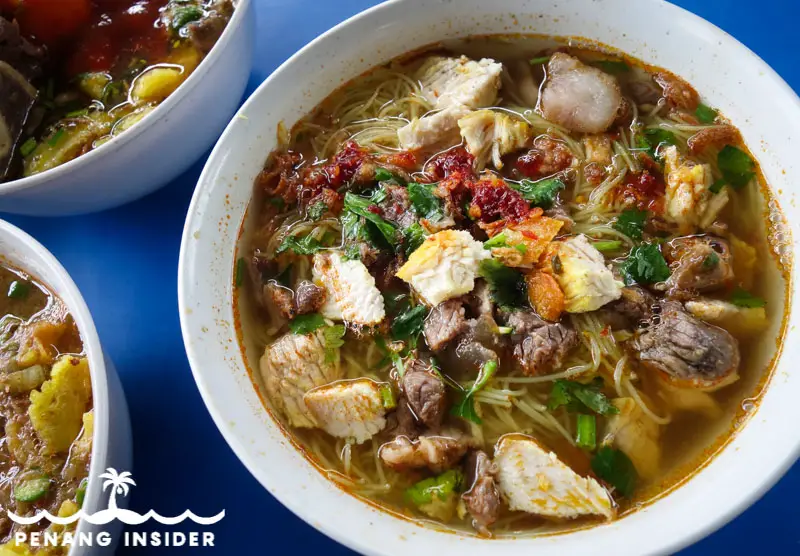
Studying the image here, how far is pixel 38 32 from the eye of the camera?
3.37 meters

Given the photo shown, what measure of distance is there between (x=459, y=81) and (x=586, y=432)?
1.62 m

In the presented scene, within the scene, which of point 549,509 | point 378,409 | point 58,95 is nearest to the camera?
point 549,509

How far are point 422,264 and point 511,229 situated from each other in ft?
1.27

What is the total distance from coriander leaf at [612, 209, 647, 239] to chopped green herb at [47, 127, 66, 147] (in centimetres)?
256

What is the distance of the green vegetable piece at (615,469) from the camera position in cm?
239

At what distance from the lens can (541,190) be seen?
9.12ft

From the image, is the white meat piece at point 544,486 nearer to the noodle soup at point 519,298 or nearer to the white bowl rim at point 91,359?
the noodle soup at point 519,298

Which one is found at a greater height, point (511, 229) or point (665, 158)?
point (665, 158)

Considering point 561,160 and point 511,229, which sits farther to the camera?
point 561,160

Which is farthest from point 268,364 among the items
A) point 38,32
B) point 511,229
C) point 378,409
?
point 38,32

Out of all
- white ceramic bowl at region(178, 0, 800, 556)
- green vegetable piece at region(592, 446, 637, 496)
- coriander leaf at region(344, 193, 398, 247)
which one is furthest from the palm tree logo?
green vegetable piece at region(592, 446, 637, 496)

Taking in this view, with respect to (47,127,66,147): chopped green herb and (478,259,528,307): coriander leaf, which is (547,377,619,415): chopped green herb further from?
(47,127,66,147): chopped green herb

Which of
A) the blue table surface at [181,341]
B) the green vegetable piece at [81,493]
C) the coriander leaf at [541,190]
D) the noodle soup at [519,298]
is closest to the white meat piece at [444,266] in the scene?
the noodle soup at [519,298]

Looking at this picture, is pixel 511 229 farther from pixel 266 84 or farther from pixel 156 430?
pixel 156 430
